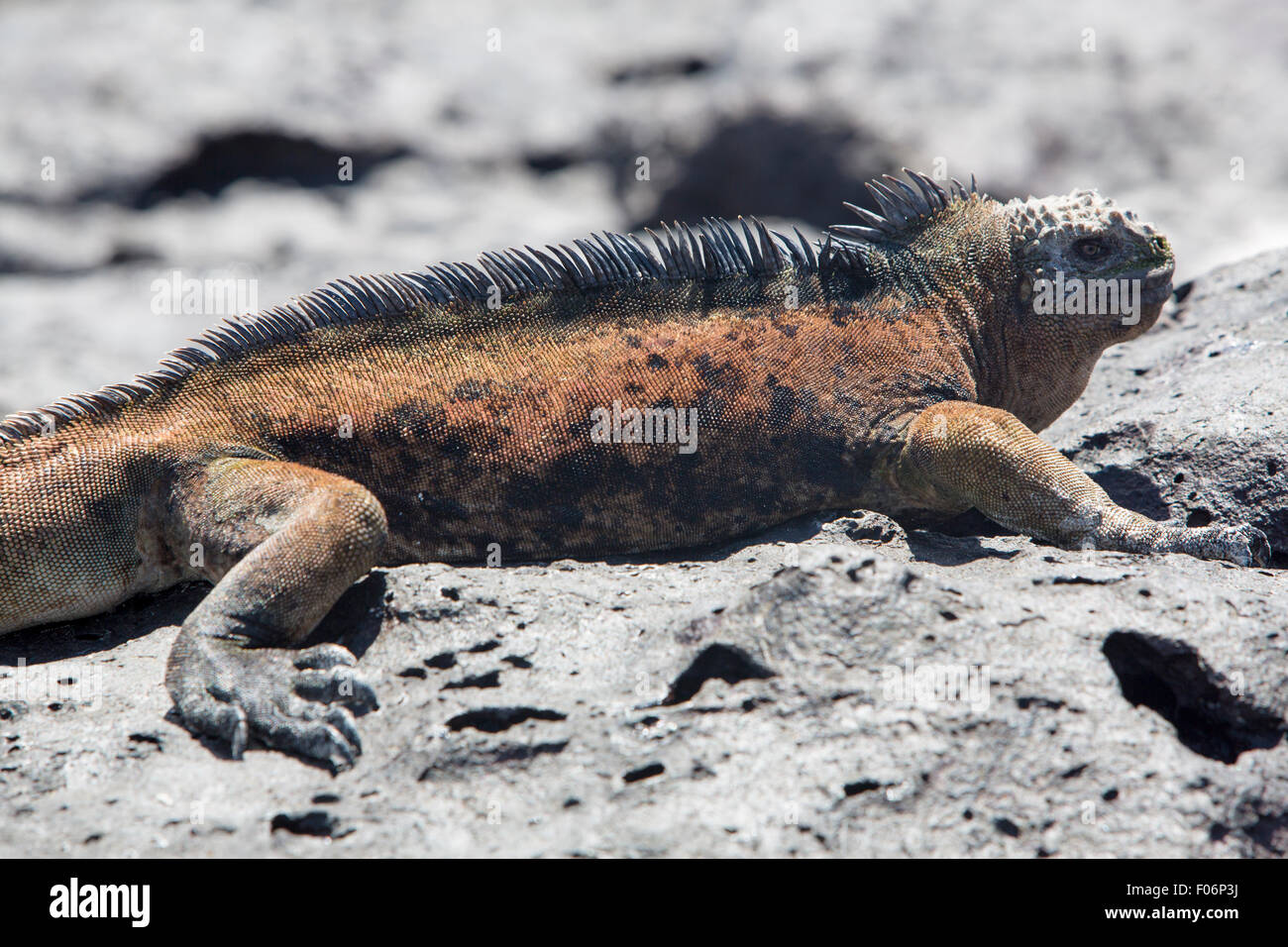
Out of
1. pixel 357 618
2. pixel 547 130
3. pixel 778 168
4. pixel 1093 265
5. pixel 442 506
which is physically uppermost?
pixel 547 130

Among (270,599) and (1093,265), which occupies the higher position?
(1093,265)

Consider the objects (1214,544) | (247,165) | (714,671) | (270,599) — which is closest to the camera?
(714,671)

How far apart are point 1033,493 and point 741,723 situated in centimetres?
168

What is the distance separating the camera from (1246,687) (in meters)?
3.29

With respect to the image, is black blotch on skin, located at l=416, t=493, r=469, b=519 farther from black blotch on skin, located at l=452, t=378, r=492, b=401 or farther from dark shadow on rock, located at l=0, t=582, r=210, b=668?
dark shadow on rock, located at l=0, t=582, r=210, b=668

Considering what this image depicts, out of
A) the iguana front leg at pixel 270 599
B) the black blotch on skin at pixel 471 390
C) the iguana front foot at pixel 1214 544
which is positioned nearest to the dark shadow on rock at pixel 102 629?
the iguana front leg at pixel 270 599

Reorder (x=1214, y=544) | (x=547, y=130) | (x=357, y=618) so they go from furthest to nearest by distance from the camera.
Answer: (x=547, y=130), (x=1214, y=544), (x=357, y=618)

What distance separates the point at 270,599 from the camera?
11.7 feet

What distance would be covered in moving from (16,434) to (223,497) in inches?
34.9

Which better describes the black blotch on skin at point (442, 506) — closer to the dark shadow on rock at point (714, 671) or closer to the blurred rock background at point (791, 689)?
the blurred rock background at point (791, 689)

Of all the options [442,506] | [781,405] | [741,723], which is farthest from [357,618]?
[781,405]

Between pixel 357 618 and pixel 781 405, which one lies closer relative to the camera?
pixel 357 618

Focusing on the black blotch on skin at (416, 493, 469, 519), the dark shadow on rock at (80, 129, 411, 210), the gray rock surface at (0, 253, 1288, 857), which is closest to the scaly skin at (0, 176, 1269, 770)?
the black blotch on skin at (416, 493, 469, 519)

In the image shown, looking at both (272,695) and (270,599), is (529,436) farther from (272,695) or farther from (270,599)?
(272,695)
